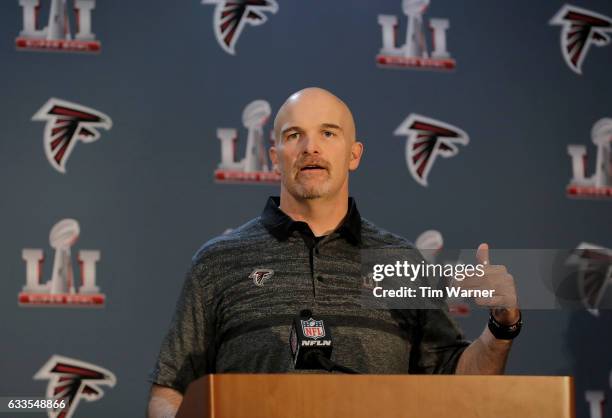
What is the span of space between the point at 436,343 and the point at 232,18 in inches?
60.6

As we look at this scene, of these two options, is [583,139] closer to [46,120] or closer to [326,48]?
[326,48]

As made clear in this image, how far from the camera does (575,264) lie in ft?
11.4

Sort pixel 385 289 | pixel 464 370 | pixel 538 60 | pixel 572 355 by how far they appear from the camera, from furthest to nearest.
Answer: pixel 538 60 → pixel 572 355 → pixel 385 289 → pixel 464 370

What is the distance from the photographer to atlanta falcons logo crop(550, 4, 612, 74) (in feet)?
12.1

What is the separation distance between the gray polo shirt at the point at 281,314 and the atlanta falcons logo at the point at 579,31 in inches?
59.2

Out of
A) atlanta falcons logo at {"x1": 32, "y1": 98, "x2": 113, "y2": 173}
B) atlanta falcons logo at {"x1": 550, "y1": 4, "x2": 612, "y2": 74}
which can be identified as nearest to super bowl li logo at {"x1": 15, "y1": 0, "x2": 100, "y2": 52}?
atlanta falcons logo at {"x1": 32, "y1": 98, "x2": 113, "y2": 173}

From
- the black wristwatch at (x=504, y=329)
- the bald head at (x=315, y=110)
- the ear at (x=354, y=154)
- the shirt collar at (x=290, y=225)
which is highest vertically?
the bald head at (x=315, y=110)

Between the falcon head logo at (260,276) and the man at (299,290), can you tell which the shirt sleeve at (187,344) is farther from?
the falcon head logo at (260,276)

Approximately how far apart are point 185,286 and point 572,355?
1.58 metres

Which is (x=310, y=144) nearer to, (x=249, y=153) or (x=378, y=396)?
(x=249, y=153)

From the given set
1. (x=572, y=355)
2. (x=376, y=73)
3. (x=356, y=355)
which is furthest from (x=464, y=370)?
(x=376, y=73)

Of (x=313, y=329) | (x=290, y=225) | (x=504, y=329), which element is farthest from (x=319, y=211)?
(x=313, y=329)

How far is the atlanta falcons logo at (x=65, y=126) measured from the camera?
10.9ft

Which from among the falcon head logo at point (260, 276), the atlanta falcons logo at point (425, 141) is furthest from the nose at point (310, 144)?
the atlanta falcons logo at point (425, 141)
